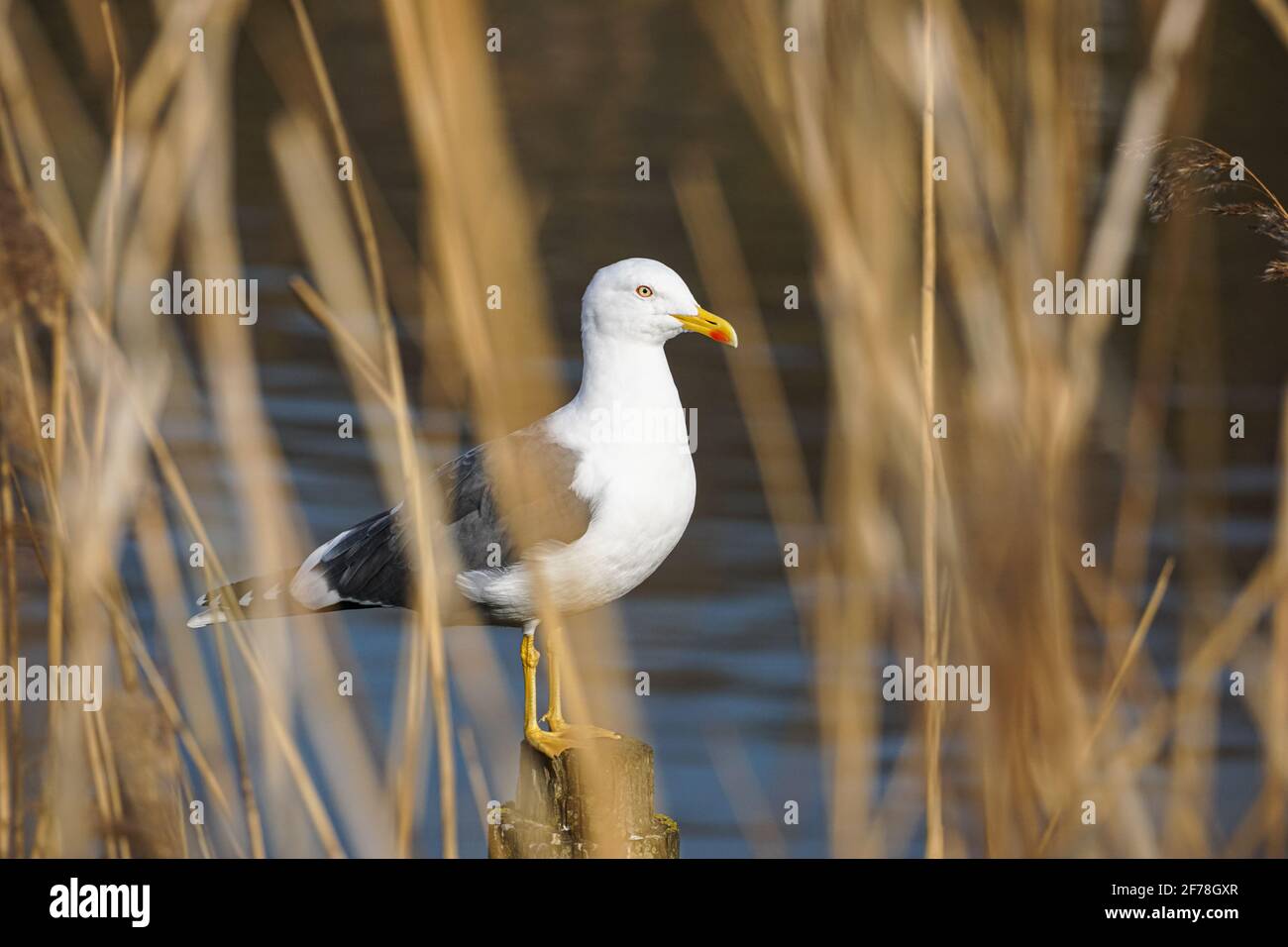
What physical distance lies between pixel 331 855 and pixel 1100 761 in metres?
1.17

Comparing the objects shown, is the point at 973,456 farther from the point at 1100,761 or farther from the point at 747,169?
Answer: the point at 747,169

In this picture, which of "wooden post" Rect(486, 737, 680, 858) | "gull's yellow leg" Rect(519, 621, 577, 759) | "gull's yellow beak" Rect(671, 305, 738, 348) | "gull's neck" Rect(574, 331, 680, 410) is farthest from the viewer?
"gull's neck" Rect(574, 331, 680, 410)

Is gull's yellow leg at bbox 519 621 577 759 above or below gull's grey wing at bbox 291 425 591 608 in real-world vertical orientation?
below

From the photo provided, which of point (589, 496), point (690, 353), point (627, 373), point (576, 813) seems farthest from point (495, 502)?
point (690, 353)

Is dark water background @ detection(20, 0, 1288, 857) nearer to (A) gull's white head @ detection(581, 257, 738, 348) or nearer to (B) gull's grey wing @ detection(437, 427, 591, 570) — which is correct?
(A) gull's white head @ detection(581, 257, 738, 348)

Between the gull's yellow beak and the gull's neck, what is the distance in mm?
82

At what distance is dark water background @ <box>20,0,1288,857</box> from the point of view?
6004mm

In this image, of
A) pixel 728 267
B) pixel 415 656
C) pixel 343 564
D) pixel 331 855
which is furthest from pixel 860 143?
pixel 343 564

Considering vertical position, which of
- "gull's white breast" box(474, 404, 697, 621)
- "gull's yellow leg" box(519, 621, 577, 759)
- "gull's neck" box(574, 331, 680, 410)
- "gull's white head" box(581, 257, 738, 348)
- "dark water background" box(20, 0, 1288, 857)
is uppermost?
"dark water background" box(20, 0, 1288, 857)

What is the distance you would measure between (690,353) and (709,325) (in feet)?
18.6

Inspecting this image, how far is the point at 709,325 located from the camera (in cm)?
335

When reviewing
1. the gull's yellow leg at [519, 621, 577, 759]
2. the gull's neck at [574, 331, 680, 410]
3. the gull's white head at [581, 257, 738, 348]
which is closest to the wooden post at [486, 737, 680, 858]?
the gull's yellow leg at [519, 621, 577, 759]

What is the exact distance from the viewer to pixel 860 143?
2406 mm

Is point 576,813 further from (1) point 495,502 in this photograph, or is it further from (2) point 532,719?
(1) point 495,502
